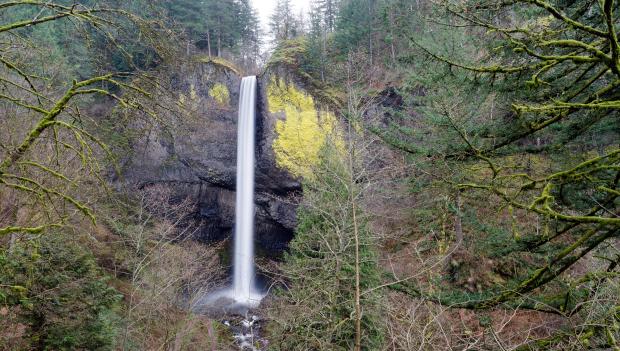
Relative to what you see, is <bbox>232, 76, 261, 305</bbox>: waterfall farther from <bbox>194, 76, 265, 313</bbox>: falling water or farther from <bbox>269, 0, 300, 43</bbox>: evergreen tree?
<bbox>269, 0, 300, 43</bbox>: evergreen tree

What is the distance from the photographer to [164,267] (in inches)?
486

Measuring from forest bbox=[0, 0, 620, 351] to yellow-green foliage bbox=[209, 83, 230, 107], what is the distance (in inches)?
4.9

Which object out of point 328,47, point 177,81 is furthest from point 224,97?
point 328,47

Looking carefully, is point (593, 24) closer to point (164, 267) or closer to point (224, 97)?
point (164, 267)

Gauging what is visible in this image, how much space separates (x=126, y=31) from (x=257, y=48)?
34.2 meters

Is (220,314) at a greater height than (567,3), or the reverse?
(567,3)

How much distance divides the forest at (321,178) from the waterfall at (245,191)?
0.86ft

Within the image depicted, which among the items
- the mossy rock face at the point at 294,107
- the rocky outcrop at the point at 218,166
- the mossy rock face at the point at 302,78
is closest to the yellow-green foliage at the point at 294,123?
the mossy rock face at the point at 294,107

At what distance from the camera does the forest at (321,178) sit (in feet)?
11.2

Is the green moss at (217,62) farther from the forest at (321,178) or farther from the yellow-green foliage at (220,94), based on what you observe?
the yellow-green foliage at (220,94)

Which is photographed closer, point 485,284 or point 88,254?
point 88,254

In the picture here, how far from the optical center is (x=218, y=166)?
22438 millimetres

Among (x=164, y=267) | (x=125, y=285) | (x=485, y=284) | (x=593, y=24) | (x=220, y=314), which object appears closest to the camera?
(x=593, y=24)

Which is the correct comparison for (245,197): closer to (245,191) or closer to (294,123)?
(245,191)
